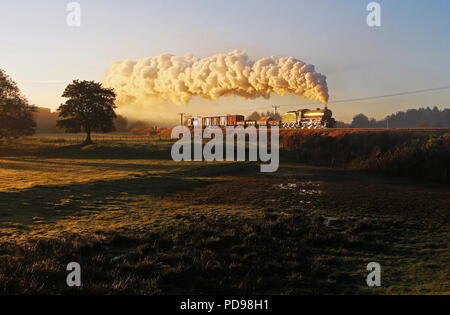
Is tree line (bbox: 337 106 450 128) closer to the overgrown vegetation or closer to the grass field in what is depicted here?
the overgrown vegetation

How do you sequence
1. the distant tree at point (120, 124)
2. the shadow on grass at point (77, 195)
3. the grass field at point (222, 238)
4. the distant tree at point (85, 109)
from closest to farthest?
the grass field at point (222, 238) → the shadow on grass at point (77, 195) → the distant tree at point (85, 109) → the distant tree at point (120, 124)

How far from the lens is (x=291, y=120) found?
5859 centimetres

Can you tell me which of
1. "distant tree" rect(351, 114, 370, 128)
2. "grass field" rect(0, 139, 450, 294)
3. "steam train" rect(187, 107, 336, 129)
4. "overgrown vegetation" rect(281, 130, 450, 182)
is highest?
"distant tree" rect(351, 114, 370, 128)

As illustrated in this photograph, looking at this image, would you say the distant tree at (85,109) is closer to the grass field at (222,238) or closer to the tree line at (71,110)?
the tree line at (71,110)

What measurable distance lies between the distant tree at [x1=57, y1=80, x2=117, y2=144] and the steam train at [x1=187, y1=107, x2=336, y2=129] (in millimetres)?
27320

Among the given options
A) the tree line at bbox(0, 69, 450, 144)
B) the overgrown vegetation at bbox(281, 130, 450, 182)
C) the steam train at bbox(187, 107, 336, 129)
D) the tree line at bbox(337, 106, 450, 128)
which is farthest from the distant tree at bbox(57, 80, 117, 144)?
the tree line at bbox(337, 106, 450, 128)

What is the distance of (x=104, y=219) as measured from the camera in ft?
37.0

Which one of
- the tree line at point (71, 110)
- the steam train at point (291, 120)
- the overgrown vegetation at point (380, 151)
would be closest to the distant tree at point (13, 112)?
the tree line at point (71, 110)

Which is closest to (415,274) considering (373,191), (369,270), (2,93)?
(369,270)

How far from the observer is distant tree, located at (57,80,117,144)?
52.8m

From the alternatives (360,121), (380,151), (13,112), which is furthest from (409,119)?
(13,112)

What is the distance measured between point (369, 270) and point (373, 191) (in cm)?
1255

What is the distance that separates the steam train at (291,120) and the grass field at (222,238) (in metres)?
31.6

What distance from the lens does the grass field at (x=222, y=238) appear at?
6.07 m
